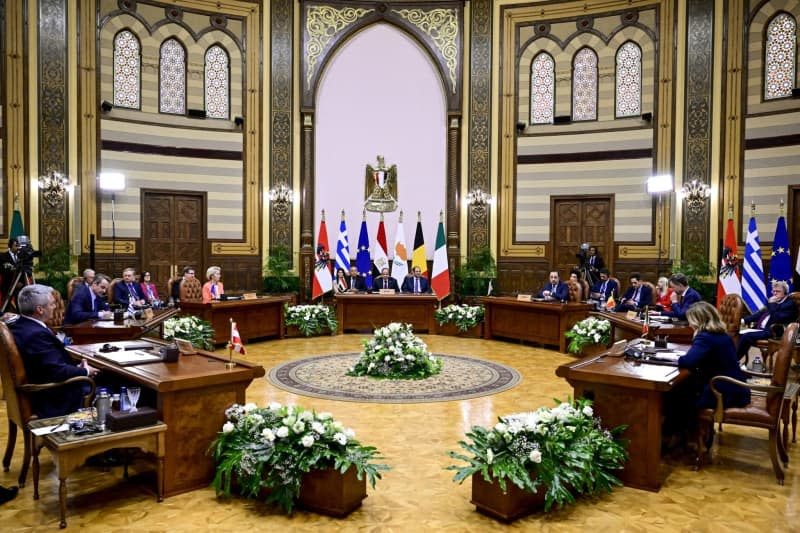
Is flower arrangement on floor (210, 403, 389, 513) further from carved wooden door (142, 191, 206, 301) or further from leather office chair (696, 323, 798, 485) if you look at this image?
carved wooden door (142, 191, 206, 301)

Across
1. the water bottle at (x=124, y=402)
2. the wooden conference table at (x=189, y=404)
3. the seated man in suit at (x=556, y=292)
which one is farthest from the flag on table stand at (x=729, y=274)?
the water bottle at (x=124, y=402)

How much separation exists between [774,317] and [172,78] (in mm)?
11914

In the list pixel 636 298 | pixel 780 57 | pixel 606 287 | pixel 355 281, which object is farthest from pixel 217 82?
pixel 780 57

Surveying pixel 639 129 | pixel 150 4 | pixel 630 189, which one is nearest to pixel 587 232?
pixel 630 189

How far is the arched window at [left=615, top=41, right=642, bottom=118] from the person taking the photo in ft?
41.9

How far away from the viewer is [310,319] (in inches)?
437

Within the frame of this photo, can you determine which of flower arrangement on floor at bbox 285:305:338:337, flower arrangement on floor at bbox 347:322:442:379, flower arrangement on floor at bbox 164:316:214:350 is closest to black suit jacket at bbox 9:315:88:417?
flower arrangement on floor at bbox 347:322:442:379

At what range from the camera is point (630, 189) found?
12.8 meters

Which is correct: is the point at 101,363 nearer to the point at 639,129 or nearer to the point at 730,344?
the point at 730,344

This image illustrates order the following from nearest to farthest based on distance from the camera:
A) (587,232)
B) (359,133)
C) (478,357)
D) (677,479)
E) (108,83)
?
(677,479)
(478,357)
(108,83)
(587,232)
(359,133)

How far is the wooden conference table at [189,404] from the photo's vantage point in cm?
385

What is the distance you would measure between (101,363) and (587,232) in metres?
11.0

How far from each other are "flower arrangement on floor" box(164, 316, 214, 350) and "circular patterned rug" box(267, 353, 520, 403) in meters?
1.37

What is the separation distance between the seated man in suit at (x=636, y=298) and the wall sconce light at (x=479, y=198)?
4.07 metres
